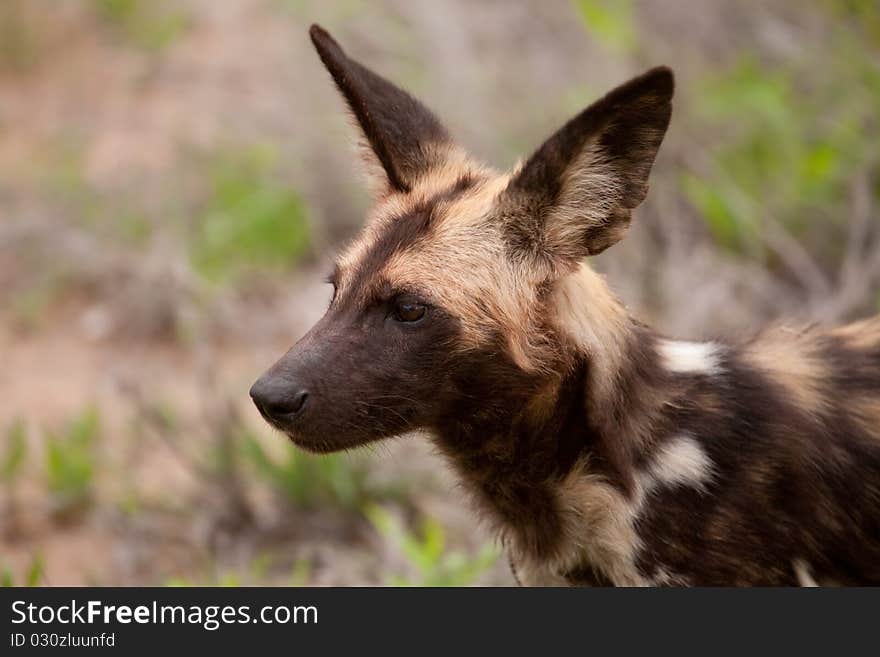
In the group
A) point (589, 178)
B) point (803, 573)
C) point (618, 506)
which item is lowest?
point (803, 573)

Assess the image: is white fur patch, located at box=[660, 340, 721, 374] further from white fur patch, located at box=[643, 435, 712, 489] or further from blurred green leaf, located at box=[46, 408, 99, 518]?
blurred green leaf, located at box=[46, 408, 99, 518]

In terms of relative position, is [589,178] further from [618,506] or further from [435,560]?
[435,560]

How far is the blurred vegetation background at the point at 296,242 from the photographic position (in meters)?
4.70

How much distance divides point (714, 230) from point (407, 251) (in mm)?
3145

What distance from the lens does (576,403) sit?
283cm

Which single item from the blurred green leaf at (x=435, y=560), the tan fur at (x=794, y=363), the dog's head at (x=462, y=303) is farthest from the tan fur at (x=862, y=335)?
the blurred green leaf at (x=435, y=560)

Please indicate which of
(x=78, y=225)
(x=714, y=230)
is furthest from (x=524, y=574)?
(x=78, y=225)

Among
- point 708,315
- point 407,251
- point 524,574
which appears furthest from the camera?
point 708,315

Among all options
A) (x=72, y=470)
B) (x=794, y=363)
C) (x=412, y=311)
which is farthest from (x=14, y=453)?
(x=794, y=363)

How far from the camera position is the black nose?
105 inches

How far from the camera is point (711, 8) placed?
674 centimetres

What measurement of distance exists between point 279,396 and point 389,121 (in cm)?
Result: 86

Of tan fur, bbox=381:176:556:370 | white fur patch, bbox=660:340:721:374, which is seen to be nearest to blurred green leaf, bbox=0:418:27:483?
tan fur, bbox=381:176:556:370

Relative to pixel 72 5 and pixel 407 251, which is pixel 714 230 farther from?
pixel 72 5
